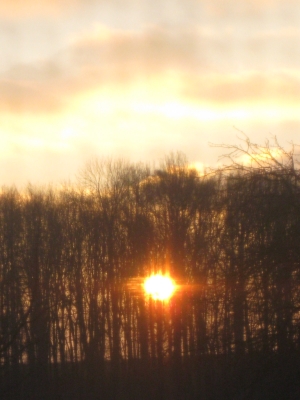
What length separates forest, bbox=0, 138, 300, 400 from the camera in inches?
313

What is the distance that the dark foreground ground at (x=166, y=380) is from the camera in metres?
7.80

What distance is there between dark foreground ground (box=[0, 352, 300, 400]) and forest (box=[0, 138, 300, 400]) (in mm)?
23

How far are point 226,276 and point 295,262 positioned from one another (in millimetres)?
1000

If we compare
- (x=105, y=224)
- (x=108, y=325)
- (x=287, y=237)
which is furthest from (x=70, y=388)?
(x=287, y=237)

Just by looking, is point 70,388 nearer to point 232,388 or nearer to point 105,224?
point 105,224

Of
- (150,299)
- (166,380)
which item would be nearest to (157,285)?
(150,299)

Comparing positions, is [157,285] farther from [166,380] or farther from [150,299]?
[166,380]

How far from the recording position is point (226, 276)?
8133mm

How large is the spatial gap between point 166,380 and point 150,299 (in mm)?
9661

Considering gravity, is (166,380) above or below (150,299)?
below

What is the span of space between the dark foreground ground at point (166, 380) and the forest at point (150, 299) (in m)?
0.02

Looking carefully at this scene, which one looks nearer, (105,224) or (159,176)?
(159,176)

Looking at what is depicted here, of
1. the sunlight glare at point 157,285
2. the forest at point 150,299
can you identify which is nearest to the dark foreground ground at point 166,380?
the forest at point 150,299

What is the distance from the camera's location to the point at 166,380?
78.8ft
